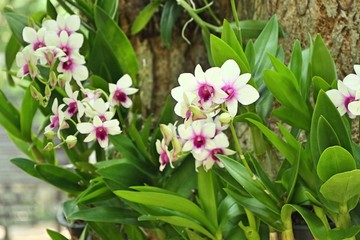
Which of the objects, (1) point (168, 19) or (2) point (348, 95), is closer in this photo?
(2) point (348, 95)

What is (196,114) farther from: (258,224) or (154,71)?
(154,71)

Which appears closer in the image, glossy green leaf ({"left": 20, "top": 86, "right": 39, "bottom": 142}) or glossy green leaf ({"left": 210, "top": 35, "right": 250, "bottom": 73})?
glossy green leaf ({"left": 210, "top": 35, "right": 250, "bottom": 73})

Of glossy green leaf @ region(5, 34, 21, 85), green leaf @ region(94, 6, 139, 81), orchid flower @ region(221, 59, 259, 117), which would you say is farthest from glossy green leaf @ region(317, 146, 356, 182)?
glossy green leaf @ region(5, 34, 21, 85)

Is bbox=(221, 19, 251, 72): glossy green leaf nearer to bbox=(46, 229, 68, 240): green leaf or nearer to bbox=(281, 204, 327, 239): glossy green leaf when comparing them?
bbox=(281, 204, 327, 239): glossy green leaf

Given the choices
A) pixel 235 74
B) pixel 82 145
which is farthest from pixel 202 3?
pixel 235 74

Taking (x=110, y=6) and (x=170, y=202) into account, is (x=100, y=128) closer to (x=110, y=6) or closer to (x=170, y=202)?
(x=170, y=202)

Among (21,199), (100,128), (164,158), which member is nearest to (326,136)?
(164,158)
